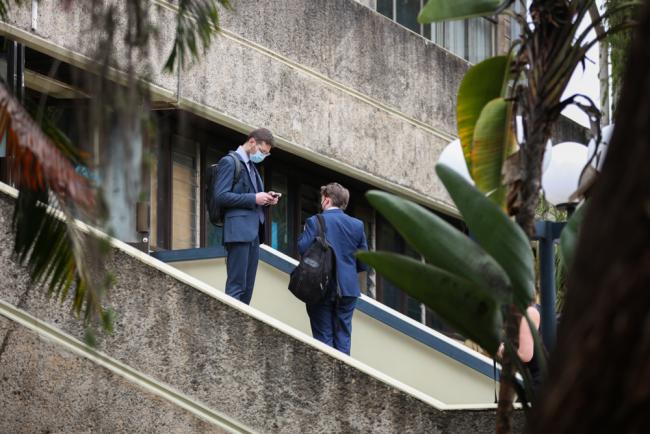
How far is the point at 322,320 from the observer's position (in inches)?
472

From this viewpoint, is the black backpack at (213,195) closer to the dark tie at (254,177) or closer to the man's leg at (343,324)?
the dark tie at (254,177)

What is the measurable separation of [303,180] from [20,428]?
38.1 ft

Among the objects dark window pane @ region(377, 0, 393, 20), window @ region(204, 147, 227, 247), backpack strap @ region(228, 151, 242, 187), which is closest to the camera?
backpack strap @ region(228, 151, 242, 187)

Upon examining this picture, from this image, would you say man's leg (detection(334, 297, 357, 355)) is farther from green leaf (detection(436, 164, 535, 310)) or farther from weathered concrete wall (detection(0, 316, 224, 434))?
green leaf (detection(436, 164, 535, 310))

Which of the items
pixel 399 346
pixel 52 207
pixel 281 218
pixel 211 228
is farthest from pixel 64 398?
pixel 281 218

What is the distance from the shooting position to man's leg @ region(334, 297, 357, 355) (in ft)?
38.9

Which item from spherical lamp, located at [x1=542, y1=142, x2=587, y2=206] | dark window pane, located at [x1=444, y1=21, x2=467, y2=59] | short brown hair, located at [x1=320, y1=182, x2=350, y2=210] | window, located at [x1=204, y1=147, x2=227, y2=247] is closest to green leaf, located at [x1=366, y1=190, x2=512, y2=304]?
spherical lamp, located at [x1=542, y1=142, x2=587, y2=206]

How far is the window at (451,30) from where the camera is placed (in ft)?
72.1

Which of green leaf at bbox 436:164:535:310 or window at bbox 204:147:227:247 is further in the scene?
window at bbox 204:147:227:247

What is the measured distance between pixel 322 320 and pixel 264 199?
1122 mm

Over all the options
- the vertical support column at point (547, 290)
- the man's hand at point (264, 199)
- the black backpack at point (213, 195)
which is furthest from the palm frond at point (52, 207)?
the black backpack at point (213, 195)

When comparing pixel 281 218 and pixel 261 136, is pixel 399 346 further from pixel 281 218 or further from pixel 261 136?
pixel 281 218

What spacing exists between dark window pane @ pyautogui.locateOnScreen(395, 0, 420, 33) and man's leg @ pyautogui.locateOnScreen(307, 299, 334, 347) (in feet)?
34.7

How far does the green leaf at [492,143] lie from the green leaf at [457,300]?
183 centimetres
